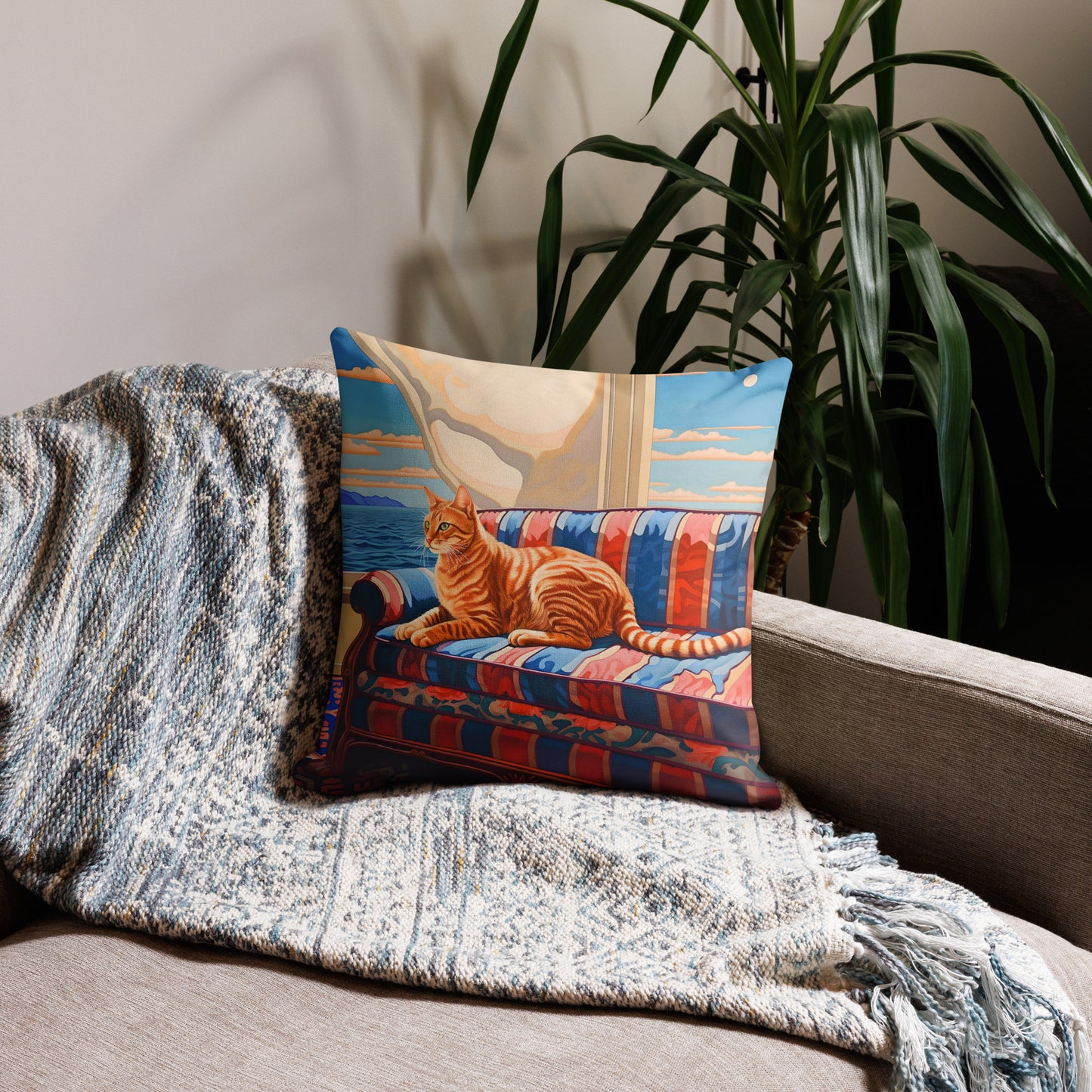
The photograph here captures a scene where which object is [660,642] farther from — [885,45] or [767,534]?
[885,45]

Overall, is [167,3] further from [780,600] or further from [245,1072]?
[245,1072]

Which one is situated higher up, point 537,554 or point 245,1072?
point 537,554

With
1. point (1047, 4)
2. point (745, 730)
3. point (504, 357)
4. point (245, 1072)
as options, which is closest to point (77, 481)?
point (245, 1072)

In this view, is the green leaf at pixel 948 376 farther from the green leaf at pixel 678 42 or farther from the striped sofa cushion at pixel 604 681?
the green leaf at pixel 678 42

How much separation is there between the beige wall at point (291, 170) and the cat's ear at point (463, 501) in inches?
23.2

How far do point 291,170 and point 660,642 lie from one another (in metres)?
0.88

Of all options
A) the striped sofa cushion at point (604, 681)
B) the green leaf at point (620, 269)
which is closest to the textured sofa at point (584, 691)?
the striped sofa cushion at point (604, 681)

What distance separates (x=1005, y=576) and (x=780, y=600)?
390 millimetres

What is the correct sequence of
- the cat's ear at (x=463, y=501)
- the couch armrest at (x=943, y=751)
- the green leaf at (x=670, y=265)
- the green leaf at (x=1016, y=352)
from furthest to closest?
the green leaf at (x=670, y=265) → the green leaf at (x=1016, y=352) → the cat's ear at (x=463, y=501) → the couch armrest at (x=943, y=751)

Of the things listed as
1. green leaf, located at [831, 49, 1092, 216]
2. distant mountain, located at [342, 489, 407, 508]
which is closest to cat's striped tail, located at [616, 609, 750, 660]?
distant mountain, located at [342, 489, 407, 508]

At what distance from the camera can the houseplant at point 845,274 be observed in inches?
37.8

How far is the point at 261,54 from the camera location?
1234mm

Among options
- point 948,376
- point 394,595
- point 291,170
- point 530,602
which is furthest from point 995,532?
point 291,170

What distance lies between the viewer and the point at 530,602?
86 cm
